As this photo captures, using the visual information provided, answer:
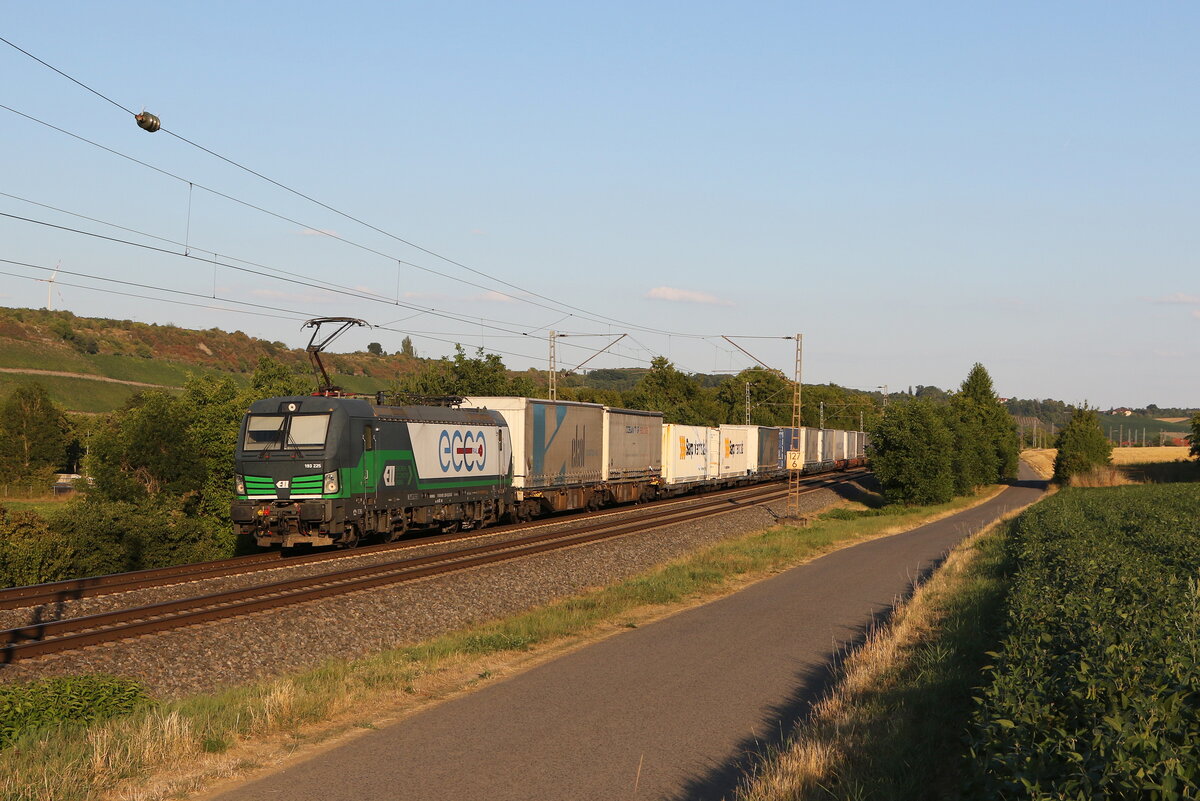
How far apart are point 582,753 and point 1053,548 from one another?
9267 mm

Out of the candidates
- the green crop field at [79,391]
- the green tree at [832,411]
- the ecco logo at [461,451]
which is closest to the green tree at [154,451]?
the ecco logo at [461,451]

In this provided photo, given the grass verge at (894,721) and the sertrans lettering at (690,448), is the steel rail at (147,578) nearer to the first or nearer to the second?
the grass verge at (894,721)

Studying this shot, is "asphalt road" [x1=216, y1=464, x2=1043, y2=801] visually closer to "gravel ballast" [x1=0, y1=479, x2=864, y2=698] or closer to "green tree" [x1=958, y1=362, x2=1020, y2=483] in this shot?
"gravel ballast" [x1=0, y1=479, x2=864, y2=698]

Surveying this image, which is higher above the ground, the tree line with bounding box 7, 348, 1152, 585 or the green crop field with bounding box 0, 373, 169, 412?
the green crop field with bounding box 0, 373, 169, 412

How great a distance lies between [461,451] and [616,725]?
2070 cm

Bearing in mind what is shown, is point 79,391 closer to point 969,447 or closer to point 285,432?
point 969,447

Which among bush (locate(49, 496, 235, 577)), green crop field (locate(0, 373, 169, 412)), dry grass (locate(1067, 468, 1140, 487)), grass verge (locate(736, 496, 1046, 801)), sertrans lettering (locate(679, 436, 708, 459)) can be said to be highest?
green crop field (locate(0, 373, 169, 412))

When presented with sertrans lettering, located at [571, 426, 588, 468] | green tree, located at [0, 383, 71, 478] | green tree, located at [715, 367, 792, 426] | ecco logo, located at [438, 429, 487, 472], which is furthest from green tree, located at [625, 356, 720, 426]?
ecco logo, located at [438, 429, 487, 472]

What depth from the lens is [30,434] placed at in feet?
271

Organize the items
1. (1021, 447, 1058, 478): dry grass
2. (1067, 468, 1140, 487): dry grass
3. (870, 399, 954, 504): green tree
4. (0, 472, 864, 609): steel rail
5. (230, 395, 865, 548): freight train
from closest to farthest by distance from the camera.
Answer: (0, 472, 864, 609): steel rail < (230, 395, 865, 548): freight train < (870, 399, 954, 504): green tree < (1067, 468, 1140, 487): dry grass < (1021, 447, 1058, 478): dry grass

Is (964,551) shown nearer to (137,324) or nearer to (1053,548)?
(1053,548)

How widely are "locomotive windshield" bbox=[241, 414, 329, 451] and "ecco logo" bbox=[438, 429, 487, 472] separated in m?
5.34

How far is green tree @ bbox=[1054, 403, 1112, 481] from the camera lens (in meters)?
73.4

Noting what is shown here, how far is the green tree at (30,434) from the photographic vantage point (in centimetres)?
7994
